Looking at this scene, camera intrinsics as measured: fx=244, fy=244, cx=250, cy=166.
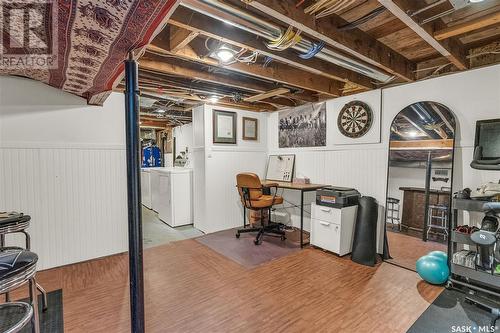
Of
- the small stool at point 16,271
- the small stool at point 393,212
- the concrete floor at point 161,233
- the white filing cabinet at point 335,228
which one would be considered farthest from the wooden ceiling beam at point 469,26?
the concrete floor at point 161,233

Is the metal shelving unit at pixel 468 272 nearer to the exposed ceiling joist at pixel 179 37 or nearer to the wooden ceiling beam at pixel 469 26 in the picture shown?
the wooden ceiling beam at pixel 469 26

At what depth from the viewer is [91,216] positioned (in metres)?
3.11

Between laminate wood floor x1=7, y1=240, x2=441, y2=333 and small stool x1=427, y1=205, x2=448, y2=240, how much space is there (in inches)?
23.3

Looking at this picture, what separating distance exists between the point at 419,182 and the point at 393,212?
476 millimetres

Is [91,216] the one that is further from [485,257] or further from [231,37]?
[485,257]

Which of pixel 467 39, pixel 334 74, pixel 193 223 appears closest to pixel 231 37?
pixel 334 74

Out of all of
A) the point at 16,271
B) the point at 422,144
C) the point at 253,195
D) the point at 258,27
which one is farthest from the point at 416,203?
the point at 16,271

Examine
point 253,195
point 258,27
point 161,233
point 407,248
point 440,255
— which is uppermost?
point 258,27

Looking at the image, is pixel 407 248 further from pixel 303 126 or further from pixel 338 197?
pixel 303 126

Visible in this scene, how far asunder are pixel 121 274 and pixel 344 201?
109 inches

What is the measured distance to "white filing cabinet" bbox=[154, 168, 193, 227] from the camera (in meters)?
4.50

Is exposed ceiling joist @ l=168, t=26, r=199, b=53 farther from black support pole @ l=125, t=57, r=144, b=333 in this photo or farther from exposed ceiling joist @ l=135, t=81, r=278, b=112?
exposed ceiling joist @ l=135, t=81, r=278, b=112

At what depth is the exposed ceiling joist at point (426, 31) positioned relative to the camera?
5.06 ft

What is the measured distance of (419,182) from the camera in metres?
2.87
